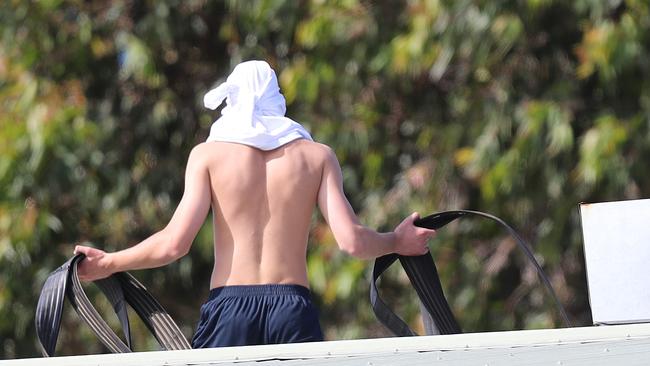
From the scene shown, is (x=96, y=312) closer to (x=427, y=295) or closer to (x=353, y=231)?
(x=353, y=231)

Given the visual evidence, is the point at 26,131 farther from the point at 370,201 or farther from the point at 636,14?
the point at 636,14

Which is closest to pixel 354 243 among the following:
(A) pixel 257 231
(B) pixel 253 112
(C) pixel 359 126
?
(A) pixel 257 231

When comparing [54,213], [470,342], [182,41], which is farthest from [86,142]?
[470,342]

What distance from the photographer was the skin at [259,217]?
155 inches

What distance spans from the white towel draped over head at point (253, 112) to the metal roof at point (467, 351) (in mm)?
998

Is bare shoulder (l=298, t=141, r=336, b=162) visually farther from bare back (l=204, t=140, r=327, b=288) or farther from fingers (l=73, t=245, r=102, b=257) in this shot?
fingers (l=73, t=245, r=102, b=257)

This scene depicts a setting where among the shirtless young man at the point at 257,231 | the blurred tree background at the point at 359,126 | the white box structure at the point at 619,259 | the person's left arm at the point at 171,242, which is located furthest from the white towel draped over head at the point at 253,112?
the blurred tree background at the point at 359,126

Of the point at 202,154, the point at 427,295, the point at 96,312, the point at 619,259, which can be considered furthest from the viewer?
the point at 427,295

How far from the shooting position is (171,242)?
3.90m

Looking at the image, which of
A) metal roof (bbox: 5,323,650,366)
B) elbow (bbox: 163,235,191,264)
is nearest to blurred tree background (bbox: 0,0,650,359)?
elbow (bbox: 163,235,191,264)

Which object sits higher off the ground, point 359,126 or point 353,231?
point 353,231

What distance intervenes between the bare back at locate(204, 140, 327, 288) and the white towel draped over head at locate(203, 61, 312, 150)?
27 millimetres

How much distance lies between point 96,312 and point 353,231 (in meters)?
0.70

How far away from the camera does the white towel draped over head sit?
13.2 ft
